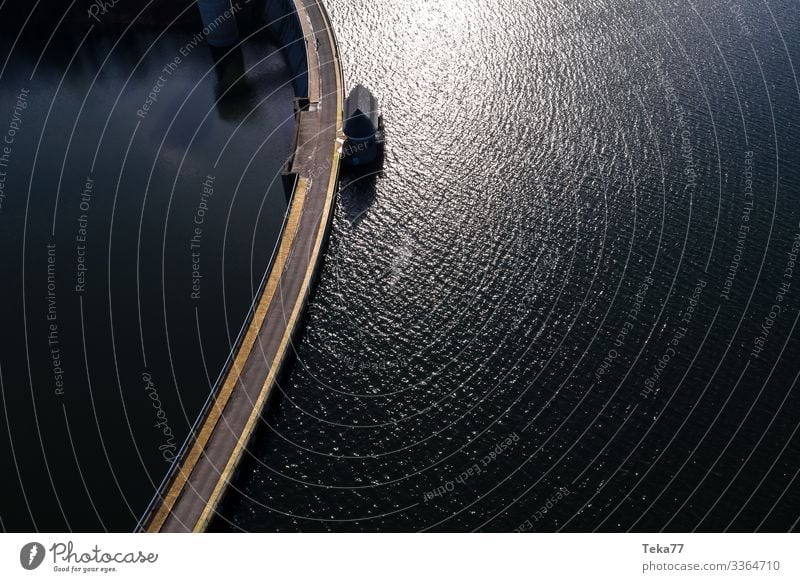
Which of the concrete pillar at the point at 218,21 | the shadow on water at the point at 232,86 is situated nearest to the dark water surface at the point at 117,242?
the shadow on water at the point at 232,86

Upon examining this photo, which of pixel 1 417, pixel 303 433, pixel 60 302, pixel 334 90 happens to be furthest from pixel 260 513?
pixel 334 90

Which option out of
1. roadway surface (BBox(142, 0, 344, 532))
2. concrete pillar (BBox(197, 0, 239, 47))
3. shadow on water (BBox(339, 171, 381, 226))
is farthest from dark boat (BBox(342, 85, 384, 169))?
concrete pillar (BBox(197, 0, 239, 47))

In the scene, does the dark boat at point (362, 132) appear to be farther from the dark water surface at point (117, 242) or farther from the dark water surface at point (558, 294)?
the dark water surface at point (117, 242)

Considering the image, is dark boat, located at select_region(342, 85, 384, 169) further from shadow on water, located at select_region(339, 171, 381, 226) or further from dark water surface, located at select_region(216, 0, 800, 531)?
dark water surface, located at select_region(216, 0, 800, 531)

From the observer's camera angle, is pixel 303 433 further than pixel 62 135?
No

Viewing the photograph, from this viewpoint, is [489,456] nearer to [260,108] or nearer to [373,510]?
[373,510]

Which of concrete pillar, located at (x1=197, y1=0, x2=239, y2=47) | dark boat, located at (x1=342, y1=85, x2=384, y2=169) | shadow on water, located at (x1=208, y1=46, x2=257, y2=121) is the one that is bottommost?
dark boat, located at (x1=342, y1=85, x2=384, y2=169)
